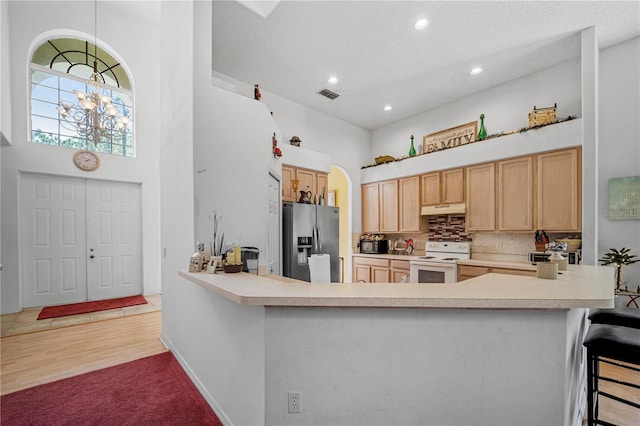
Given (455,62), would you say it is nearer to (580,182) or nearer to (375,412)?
(580,182)

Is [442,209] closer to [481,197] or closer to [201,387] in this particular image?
[481,197]

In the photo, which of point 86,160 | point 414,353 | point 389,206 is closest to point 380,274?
point 389,206

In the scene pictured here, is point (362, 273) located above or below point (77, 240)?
below

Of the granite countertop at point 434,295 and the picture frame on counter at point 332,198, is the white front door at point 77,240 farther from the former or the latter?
the granite countertop at point 434,295

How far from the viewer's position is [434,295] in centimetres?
134

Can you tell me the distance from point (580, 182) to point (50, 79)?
25.5ft

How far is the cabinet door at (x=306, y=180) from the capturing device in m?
4.85

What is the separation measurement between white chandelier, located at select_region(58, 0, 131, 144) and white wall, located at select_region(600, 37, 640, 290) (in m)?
6.24

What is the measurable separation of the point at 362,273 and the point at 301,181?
87.5 inches

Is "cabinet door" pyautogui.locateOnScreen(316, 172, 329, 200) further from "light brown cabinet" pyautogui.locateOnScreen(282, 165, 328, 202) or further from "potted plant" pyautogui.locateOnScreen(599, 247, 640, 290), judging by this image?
"potted plant" pyautogui.locateOnScreen(599, 247, 640, 290)

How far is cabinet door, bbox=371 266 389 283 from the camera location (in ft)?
17.2

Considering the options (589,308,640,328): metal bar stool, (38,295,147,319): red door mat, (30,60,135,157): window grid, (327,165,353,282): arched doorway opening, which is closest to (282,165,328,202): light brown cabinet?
(327,165,353,282): arched doorway opening

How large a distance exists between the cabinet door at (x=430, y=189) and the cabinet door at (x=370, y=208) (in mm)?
1019

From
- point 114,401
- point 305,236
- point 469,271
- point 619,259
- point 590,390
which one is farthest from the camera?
point 305,236
